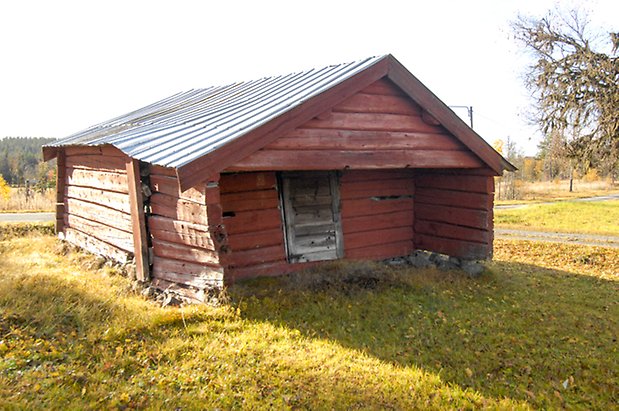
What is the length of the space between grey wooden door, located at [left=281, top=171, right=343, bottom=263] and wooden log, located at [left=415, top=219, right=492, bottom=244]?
7.41 ft

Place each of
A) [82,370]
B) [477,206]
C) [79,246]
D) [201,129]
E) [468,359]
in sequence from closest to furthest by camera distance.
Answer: [82,370] < [468,359] < [201,129] < [477,206] < [79,246]

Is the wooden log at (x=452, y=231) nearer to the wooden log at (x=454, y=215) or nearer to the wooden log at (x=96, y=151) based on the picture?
the wooden log at (x=454, y=215)

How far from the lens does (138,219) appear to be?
7820mm

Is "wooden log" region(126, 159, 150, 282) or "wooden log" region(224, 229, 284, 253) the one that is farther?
"wooden log" region(224, 229, 284, 253)

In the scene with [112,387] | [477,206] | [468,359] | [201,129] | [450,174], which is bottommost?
[468,359]

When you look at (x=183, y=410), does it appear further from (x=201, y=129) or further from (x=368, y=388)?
(x=201, y=129)

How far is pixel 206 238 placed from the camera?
6547mm

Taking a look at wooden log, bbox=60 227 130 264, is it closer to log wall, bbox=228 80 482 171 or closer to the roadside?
log wall, bbox=228 80 482 171

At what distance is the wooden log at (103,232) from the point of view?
350 inches

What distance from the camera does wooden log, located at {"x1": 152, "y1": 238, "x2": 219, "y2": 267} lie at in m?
6.68

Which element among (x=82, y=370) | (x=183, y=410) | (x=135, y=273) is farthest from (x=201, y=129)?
(x=183, y=410)

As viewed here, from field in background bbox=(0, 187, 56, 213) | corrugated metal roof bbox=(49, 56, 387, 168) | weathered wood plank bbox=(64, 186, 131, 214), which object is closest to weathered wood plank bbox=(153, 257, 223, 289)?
weathered wood plank bbox=(64, 186, 131, 214)

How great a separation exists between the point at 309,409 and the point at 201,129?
4694mm

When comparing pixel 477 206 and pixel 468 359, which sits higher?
pixel 477 206
